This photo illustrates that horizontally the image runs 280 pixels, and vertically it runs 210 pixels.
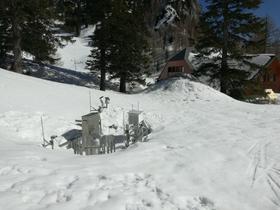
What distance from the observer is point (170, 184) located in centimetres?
747

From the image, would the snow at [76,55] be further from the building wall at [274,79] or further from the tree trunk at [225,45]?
the tree trunk at [225,45]

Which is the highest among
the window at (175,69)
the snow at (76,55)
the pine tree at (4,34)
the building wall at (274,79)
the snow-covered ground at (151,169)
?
the snow at (76,55)

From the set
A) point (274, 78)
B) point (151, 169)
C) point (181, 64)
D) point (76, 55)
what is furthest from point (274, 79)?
point (151, 169)

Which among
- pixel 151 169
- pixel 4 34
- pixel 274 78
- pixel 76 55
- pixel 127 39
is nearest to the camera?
pixel 151 169

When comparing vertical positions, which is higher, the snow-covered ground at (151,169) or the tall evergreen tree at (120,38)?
the tall evergreen tree at (120,38)

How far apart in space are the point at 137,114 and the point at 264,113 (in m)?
6.92

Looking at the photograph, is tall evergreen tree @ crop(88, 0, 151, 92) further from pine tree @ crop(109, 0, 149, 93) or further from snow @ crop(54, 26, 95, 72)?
snow @ crop(54, 26, 95, 72)

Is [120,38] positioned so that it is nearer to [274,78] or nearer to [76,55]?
[274,78]

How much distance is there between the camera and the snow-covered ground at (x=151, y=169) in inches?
262

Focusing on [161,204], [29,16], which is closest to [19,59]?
[29,16]

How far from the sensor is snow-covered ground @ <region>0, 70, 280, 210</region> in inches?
262

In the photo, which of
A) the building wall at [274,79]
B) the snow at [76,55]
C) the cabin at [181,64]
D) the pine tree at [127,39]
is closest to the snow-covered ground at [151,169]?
the pine tree at [127,39]

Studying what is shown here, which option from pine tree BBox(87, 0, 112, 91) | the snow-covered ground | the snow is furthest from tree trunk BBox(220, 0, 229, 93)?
the snow

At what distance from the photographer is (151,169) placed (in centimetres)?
842
